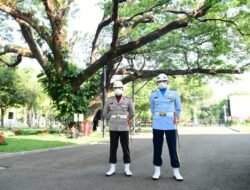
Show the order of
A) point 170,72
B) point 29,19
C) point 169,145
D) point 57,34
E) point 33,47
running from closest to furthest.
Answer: point 169,145, point 29,19, point 57,34, point 33,47, point 170,72

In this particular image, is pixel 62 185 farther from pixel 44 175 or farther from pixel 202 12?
pixel 202 12

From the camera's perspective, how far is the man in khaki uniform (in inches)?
274

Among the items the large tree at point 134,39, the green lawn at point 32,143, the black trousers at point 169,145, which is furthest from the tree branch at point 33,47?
the black trousers at point 169,145

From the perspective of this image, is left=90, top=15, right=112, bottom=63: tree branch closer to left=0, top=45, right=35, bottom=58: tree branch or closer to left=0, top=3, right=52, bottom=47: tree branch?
left=0, top=3, right=52, bottom=47: tree branch

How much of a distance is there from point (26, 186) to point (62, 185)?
0.61 m

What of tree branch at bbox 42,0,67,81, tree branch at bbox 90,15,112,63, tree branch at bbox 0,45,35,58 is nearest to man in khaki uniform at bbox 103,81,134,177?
tree branch at bbox 42,0,67,81

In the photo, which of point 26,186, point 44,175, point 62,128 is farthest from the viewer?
point 62,128

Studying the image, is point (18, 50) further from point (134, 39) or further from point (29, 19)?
point (134, 39)

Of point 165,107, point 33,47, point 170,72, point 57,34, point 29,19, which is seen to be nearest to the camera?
point 165,107

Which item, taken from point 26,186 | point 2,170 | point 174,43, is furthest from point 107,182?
point 174,43

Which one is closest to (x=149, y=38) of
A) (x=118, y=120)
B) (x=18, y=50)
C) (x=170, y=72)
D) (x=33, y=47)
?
(x=33, y=47)

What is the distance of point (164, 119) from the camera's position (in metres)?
6.55

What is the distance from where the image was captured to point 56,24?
21.0m

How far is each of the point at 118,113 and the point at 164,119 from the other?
1.09 m
